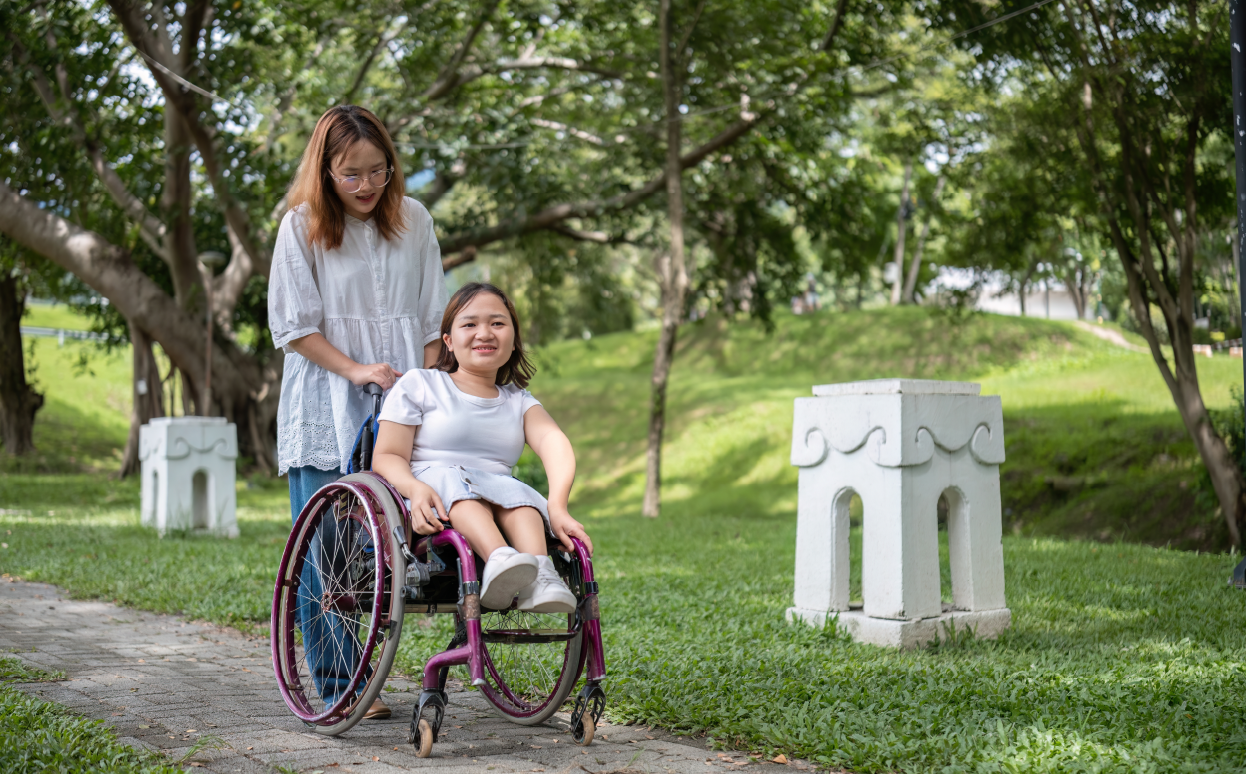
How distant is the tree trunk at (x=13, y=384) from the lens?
711 inches

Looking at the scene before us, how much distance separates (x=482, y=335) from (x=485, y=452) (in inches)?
13.5

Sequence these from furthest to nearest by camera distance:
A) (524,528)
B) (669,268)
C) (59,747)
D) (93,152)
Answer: (93,152) < (669,268) < (524,528) < (59,747)

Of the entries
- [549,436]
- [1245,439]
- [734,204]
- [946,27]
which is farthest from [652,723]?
[734,204]

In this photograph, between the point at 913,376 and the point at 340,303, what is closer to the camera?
the point at 340,303

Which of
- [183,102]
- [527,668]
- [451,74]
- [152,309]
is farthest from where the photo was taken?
[451,74]

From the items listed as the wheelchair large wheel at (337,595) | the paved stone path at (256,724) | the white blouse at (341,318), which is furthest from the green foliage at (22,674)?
the white blouse at (341,318)

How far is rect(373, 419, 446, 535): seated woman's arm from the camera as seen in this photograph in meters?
2.80

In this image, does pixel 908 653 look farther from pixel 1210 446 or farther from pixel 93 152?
pixel 93 152

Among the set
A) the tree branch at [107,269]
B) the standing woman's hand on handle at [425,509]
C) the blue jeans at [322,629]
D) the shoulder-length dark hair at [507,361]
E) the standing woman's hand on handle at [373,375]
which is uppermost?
the tree branch at [107,269]

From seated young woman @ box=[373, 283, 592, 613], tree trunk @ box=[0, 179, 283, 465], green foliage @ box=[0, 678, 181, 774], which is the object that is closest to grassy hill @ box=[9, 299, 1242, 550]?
tree trunk @ box=[0, 179, 283, 465]

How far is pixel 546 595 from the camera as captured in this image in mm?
2688

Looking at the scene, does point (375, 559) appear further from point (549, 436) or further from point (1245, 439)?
point (1245, 439)

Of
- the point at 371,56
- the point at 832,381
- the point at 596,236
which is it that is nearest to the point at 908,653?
the point at 371,56

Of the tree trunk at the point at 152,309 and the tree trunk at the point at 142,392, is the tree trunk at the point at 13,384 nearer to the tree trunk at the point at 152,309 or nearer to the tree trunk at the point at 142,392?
the tree trunk at the point at 142,392
